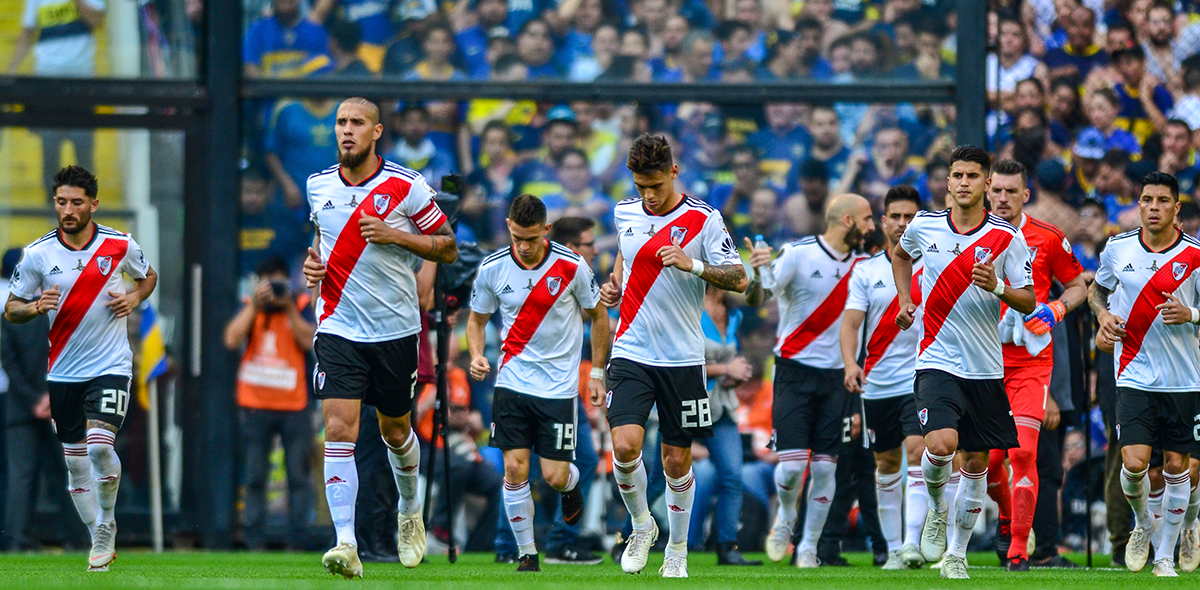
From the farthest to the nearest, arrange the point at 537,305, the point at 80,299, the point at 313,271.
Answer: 1. the point at 537,305
2. the point at 80,299
3. the point at 313,271

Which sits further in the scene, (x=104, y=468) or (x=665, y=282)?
(x=104, y=468)

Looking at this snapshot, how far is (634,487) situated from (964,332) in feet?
6.70

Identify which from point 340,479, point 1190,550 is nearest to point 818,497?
point 1190,550

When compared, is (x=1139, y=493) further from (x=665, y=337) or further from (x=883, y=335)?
(x=665, y=337)

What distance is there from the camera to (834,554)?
1079 centimetres

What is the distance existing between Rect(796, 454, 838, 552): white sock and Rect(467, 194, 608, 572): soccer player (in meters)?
1.73

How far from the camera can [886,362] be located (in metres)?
10.3

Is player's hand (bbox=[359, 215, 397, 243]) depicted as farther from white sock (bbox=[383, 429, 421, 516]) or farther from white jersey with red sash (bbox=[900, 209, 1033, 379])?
white jersey with red sash (bbox=[900, 209, 1033, 379])

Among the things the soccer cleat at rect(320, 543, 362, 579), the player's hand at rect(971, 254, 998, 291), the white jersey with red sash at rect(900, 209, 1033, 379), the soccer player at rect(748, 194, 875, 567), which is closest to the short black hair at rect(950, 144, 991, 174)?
the white jersey with red sash at rect(900, 209, 1033, 379)

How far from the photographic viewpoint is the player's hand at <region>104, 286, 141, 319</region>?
9.43 meters

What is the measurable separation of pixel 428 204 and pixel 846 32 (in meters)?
6.27

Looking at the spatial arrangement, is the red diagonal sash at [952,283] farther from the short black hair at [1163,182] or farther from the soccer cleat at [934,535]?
the short black hair at [1163,182]

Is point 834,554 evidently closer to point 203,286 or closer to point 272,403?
point 272,403

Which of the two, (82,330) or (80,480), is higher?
(82,330)
